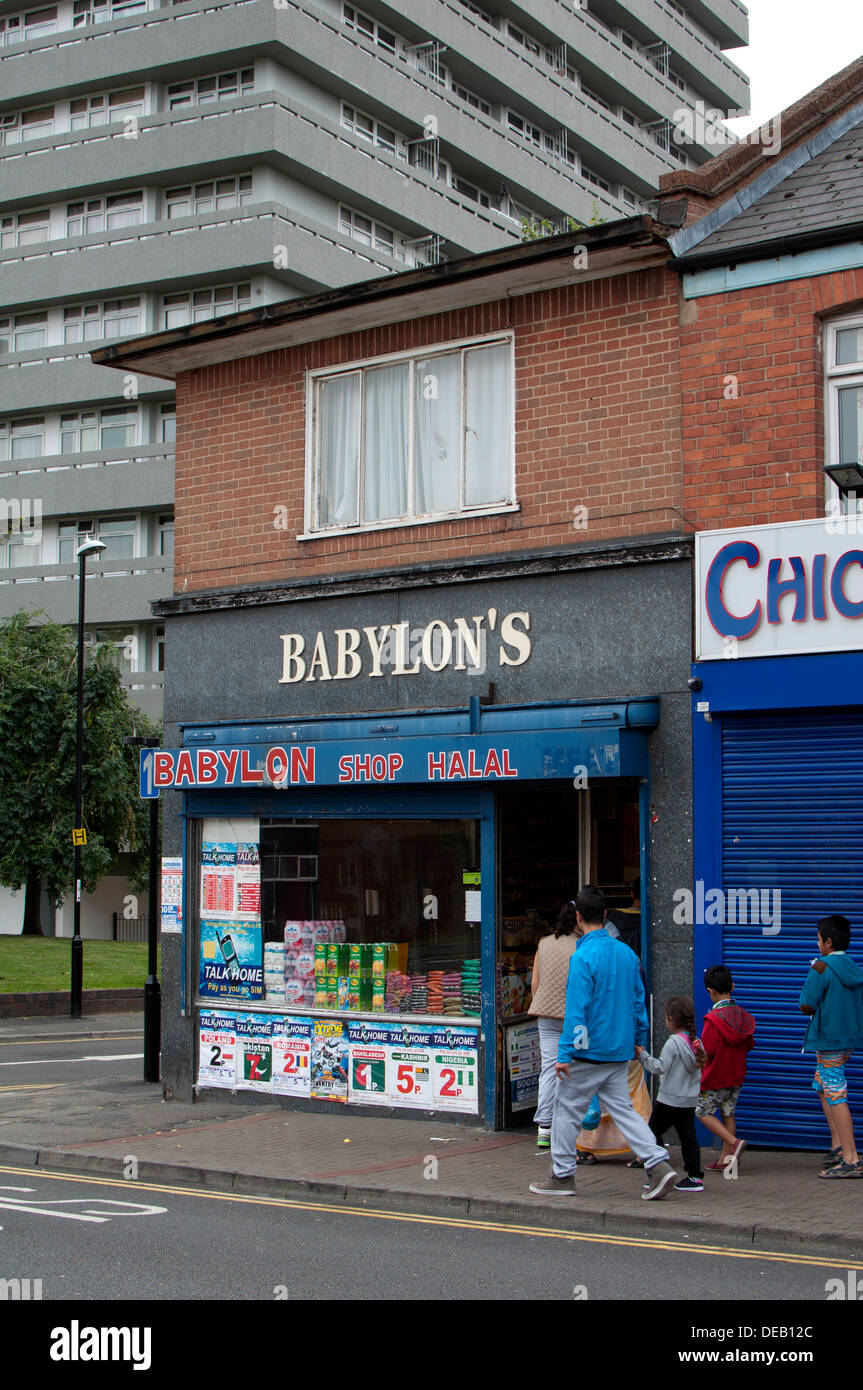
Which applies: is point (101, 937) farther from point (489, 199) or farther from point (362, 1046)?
point (362, 1046)

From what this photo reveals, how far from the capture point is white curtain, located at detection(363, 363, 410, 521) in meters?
13.2

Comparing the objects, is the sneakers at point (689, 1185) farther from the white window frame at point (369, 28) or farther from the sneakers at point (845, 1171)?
the white window frame at point (369, 28)

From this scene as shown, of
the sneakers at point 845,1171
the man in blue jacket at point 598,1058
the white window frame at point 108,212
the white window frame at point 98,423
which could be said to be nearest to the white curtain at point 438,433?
the man in blue jacket at point 598,1058

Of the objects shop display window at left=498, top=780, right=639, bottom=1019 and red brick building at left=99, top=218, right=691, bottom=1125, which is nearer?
red brick building at left=99, top=218, right=691, bottom=1125

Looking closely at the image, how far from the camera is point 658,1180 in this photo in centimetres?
879

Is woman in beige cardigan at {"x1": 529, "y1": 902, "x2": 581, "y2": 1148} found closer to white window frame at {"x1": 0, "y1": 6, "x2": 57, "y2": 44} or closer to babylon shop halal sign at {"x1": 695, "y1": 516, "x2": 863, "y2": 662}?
babylon shop halal sign at {"x1": 695, "y1": 516, "x2": 863, "y2": 662}

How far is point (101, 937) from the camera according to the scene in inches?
1809

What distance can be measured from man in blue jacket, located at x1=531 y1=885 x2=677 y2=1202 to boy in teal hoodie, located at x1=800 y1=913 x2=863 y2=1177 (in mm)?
1342

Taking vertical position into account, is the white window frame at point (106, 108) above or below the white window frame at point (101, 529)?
above

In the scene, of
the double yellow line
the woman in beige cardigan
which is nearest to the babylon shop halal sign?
the woman in beige cardigan

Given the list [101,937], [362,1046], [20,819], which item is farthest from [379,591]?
[101,937]

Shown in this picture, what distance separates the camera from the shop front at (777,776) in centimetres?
1041

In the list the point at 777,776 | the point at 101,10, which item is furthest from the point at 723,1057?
the point at 101,10

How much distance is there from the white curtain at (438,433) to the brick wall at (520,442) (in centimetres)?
24
